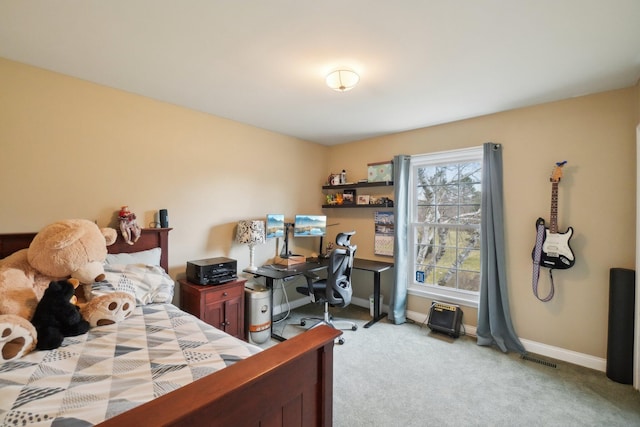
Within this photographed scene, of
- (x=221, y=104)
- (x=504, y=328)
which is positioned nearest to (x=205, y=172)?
(x=221, y=104)

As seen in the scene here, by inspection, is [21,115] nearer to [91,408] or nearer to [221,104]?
[221,104]

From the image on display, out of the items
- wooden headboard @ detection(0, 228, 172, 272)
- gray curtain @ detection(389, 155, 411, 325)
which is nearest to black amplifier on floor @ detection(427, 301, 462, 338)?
gray curtain @ detection(389, 155, 411, 325)

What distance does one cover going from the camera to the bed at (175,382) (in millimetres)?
862

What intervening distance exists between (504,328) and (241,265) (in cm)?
289

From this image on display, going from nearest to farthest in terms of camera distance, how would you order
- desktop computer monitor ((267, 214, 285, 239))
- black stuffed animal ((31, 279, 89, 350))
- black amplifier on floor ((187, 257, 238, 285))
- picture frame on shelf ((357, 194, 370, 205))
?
black stuffed animal ((31, 279, 89, 350)) < black amplifier on floor ((187, 257, 238, 285)) < desktop computer monitor ((267, 214, 285, 239)) < picture frame on shelf ((357, 194, 370, 205))

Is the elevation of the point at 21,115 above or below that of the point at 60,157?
above

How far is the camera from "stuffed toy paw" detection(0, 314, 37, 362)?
1244mm

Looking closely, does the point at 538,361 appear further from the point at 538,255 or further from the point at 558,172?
the point at 558,172

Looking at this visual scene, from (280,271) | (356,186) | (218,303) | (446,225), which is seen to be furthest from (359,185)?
(218,303)

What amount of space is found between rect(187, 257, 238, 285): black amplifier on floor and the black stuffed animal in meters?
1.05

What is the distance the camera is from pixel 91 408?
3.09 feet

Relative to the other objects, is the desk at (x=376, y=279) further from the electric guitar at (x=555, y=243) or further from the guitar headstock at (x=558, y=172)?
the guitar headstock at (x=558, y=172)

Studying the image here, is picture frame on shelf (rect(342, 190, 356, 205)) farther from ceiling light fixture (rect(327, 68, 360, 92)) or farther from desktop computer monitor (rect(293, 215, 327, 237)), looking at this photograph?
ceiling light fixture (rect(327, 68, 360, 92))

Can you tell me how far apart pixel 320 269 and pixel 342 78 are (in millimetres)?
2118
